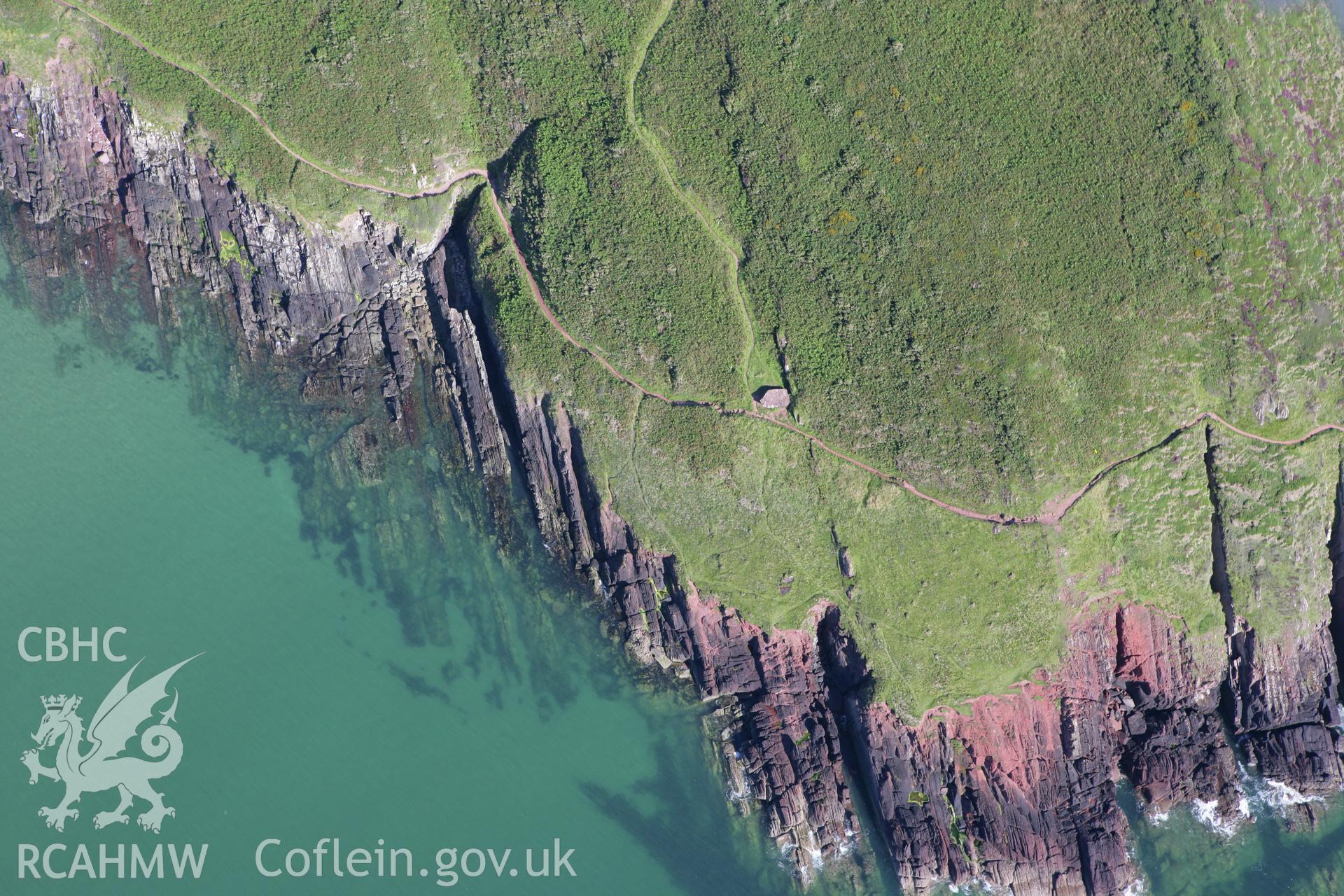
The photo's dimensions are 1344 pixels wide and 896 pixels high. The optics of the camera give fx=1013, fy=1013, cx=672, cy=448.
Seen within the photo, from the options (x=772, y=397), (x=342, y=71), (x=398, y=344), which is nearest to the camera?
(x=772, y=397)

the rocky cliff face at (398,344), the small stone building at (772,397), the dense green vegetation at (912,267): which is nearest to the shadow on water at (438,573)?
the rocky cliff face at (398,344)

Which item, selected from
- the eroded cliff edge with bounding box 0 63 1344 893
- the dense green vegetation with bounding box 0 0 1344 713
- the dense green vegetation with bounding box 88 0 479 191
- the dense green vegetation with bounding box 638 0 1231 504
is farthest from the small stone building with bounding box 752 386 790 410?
the dense green vegetation with bounding box 88 0 479 191

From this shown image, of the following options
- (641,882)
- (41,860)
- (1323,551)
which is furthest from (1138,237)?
(41,860)

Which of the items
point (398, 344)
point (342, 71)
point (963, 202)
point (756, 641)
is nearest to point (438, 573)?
point (398, 344)

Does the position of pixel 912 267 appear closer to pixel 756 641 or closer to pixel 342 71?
pixel 756 641

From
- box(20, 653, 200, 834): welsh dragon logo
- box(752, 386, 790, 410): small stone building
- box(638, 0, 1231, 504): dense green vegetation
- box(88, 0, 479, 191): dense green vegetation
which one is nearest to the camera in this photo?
box(638, 0, 1231, 504): dense green vegetation

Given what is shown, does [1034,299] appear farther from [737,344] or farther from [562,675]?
[562,675]

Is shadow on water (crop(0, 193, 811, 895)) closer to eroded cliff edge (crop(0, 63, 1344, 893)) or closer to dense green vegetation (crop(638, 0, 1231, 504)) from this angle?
eroded cliff edge (crop(0, 63, 1344, 893))
